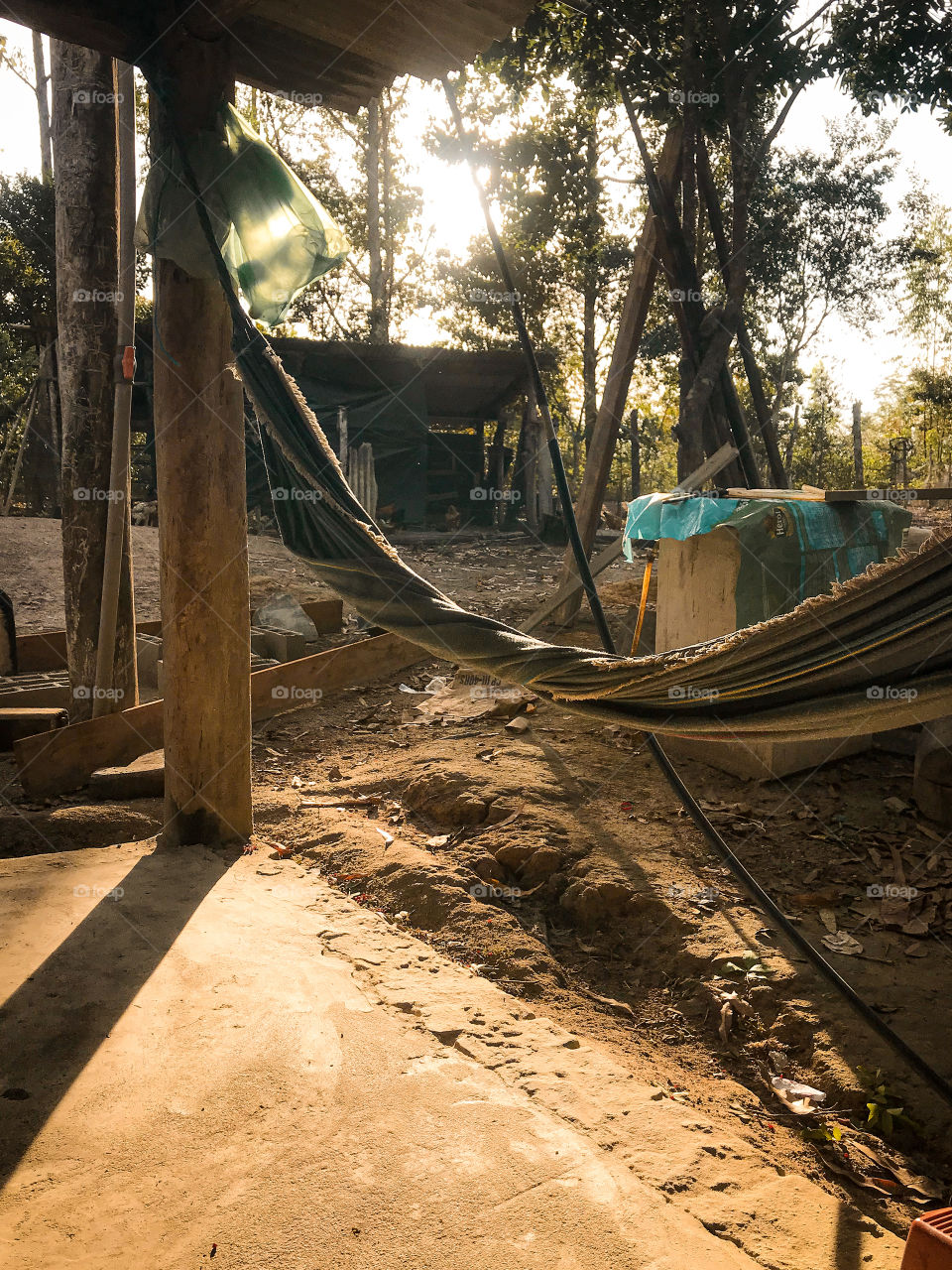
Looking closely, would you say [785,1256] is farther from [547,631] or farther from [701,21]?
[701,21]

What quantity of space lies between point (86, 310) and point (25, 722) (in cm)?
211

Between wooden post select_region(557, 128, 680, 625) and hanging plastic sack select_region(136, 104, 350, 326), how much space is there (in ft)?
13.2

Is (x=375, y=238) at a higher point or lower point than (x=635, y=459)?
higher

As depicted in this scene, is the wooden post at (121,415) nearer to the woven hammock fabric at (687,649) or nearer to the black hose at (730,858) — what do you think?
the woven hammock fabric at (687,649)

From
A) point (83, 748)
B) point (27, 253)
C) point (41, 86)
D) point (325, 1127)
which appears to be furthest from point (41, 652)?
point (41, 86)

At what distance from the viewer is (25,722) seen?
15.4 feet

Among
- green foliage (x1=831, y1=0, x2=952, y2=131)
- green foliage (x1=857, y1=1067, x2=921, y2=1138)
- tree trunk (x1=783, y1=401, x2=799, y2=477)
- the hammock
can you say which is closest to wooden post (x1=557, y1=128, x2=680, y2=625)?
green foliage (x1=831, y1=0, x2=952, y2=131)

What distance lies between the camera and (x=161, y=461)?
132 inches

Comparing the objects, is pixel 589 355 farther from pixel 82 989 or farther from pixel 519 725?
pixel 82 989

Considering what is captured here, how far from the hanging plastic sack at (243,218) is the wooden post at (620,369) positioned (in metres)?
4.04

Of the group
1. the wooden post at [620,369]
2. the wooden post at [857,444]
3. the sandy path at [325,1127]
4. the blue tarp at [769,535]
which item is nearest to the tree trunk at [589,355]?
the wooden post at [857,444]

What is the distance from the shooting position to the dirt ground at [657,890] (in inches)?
104

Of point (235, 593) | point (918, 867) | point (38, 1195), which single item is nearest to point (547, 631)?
point (918, 867)

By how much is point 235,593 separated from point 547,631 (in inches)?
159
